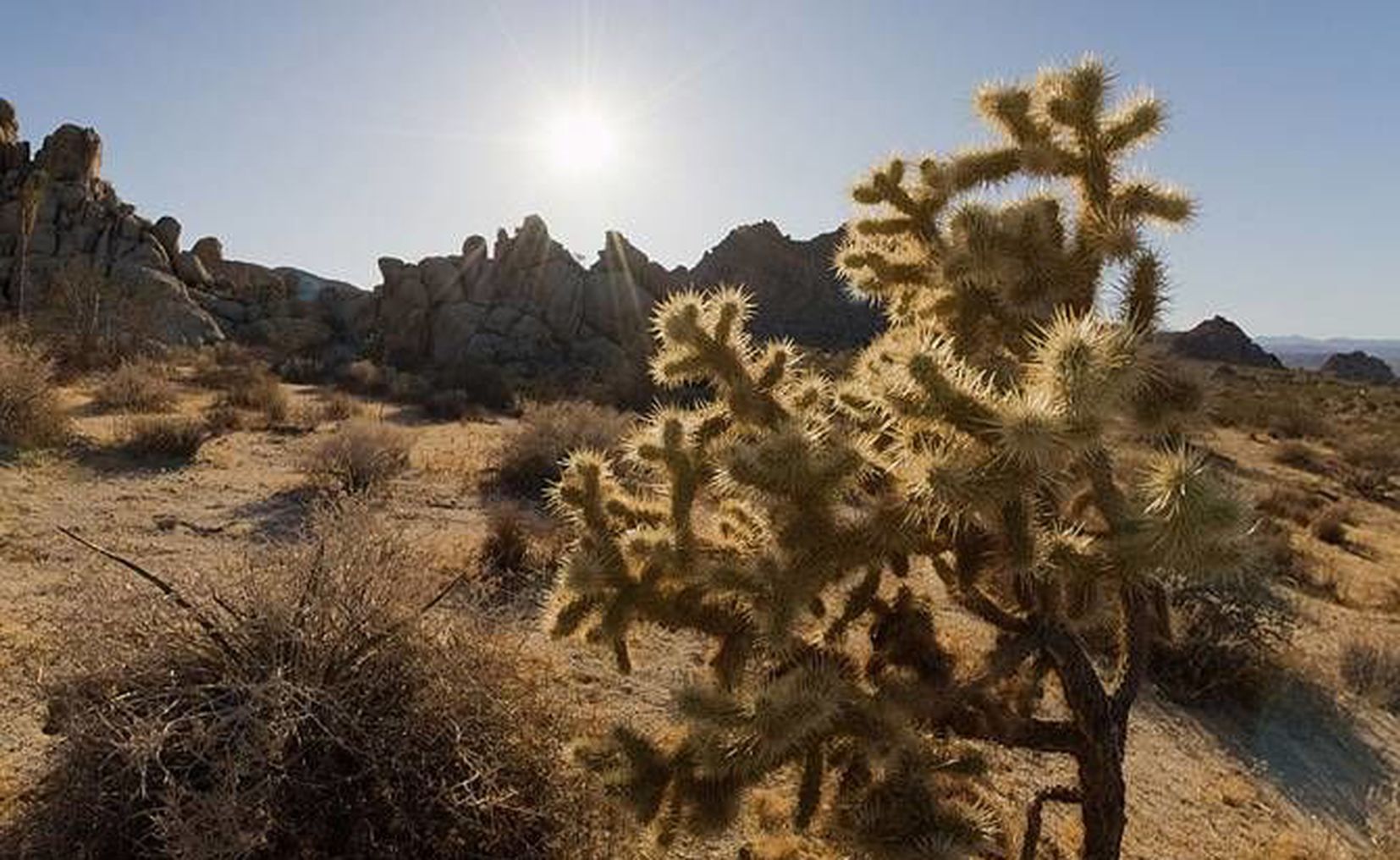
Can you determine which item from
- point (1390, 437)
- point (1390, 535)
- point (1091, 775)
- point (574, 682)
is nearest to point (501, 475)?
point (574, 682)

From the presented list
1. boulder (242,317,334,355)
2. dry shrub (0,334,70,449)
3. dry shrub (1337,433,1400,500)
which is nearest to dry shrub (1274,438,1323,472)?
dry shrub (1337,433,1400,500)

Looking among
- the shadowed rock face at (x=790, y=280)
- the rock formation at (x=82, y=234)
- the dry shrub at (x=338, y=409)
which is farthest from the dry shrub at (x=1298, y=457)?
the rock formation at (x=82, y=234)

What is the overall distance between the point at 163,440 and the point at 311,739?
32.0ft

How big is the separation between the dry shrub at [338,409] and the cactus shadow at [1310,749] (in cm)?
1449

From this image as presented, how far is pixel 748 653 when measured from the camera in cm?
332

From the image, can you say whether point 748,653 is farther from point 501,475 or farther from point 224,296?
point 224,296

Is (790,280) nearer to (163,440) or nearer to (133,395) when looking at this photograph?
(133,395)

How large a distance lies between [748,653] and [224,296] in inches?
1751

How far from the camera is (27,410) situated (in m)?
11.2

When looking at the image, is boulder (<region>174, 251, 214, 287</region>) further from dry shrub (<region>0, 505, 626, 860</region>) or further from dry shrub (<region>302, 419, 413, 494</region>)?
dry shrub (<region>0, 505, 626, 860</region>)

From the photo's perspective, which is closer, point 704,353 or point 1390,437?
point 704,353

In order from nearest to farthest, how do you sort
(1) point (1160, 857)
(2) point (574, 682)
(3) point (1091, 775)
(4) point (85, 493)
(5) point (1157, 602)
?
1. (3) point (1091, 775)
2. (5) point (1157, 602)
3. (1) point (1160, 857)
4. (2) point (574, 682)
5. (4) point (85, 493)

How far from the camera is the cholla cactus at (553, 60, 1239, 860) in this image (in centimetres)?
246

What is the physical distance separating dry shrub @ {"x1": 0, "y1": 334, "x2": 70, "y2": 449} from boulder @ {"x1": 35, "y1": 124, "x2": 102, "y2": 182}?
3345 cm
